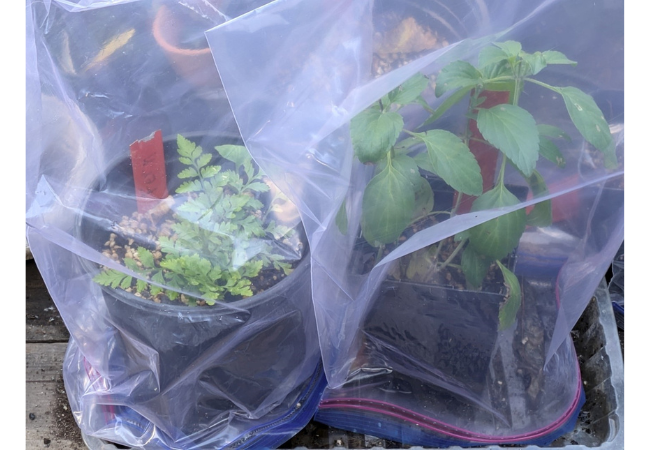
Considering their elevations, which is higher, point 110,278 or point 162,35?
point 162,35

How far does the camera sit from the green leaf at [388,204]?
68 centimetres

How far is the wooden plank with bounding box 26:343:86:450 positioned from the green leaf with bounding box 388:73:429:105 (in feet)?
2.47

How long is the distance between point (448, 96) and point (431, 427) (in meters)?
0.52

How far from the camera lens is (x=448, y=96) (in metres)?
0.71

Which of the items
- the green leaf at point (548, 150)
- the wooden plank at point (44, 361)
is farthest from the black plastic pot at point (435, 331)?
the wooden plank at point (44, 361)

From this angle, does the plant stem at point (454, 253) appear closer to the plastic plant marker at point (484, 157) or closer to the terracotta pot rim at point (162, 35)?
the plastic plant marker at point (484, 157)

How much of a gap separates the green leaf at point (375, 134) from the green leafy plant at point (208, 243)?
0.19 meters

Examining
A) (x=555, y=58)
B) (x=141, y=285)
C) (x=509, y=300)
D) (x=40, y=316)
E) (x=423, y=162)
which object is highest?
(x=555, y=58)

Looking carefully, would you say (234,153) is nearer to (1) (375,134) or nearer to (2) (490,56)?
(1) (375,134)

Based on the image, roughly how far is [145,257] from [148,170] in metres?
0.10

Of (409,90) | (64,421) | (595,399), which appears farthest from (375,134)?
(64,421)

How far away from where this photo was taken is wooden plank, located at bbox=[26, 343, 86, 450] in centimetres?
100

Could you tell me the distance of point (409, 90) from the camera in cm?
65

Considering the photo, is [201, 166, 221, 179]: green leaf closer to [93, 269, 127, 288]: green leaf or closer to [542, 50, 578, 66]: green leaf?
[93, 269, 127, 288]: green leaf
